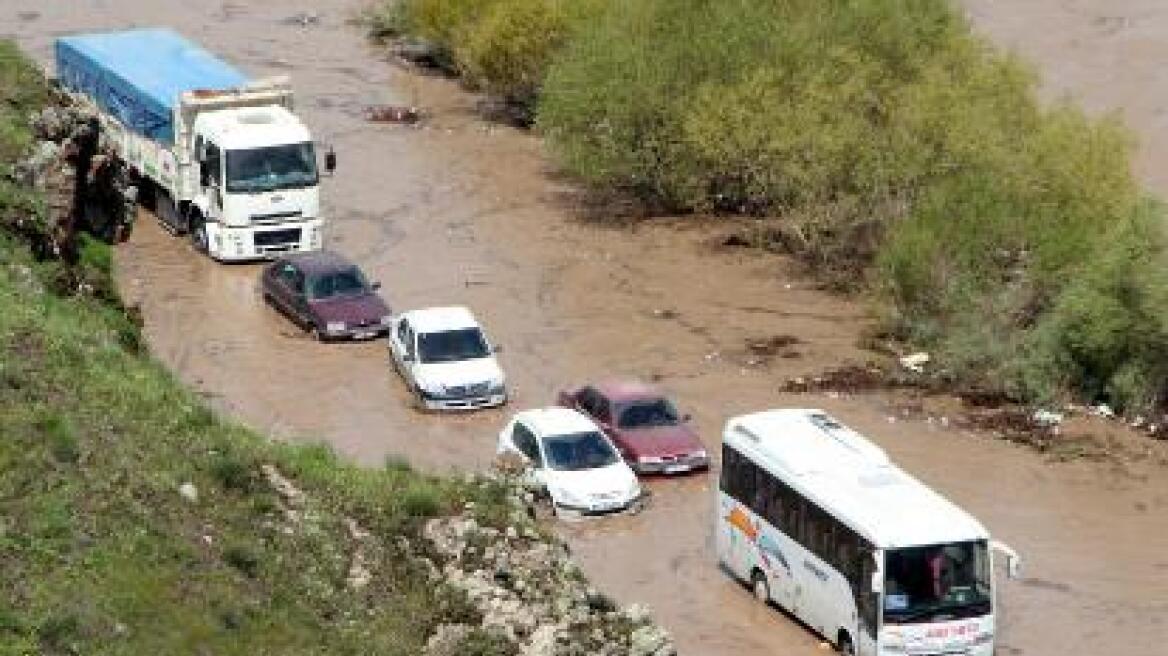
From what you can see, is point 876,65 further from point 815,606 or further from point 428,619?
point 428,619

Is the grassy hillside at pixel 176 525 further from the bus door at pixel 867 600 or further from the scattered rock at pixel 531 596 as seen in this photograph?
the bus door at pixel 867 600

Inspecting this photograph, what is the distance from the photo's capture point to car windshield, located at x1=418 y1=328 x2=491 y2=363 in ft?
124

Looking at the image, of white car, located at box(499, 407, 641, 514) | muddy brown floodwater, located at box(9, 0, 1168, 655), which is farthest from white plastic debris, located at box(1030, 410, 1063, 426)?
white car, located at box(499, 407, 641, 514)

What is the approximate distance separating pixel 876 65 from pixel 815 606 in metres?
21.1

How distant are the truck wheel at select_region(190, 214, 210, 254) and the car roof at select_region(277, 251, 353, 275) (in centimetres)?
390

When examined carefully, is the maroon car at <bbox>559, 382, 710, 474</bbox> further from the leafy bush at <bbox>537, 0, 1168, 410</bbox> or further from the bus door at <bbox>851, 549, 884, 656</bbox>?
the bus door at <bbox>851, 549, 884, 656</bbox>

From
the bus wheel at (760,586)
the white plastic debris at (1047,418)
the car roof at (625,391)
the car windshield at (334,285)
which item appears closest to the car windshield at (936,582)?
the bus wheel at (760,586)

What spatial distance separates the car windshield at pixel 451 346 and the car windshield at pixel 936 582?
489 inches

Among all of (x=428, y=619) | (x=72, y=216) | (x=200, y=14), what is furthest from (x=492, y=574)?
(x=200, y=14)

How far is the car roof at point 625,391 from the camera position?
116ft

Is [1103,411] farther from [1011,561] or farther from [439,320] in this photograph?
[439,320]

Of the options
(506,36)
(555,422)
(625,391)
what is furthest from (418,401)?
(506,36)

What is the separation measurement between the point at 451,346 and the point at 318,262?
15.7 ft

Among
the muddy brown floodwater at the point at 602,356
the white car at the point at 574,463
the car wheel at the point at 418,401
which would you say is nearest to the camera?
the muddy brown floodwater at the point at 602,356
